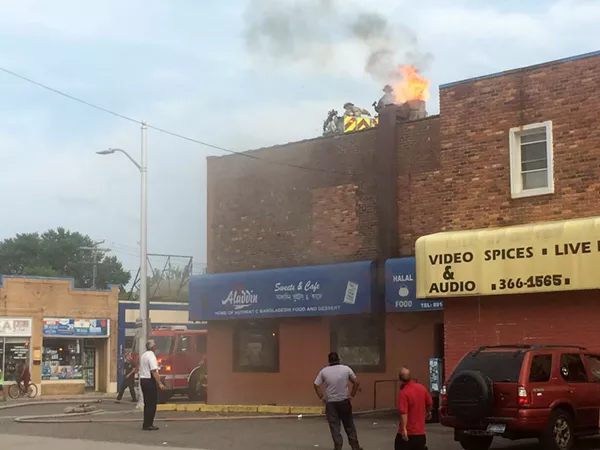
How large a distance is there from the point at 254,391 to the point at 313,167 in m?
6.29

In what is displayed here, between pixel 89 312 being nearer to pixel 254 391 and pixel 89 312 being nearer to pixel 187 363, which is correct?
pixel 187 363

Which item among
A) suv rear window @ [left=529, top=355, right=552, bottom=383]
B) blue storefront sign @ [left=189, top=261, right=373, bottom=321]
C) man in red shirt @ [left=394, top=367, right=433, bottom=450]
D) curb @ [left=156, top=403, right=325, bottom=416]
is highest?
blue storefront sign @ [left=189, top=261, right=373, bottom=321]

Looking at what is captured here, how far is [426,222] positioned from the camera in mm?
21422

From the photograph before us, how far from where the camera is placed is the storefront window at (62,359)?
3997 centimetres

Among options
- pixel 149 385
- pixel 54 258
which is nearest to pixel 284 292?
pixel 149 385

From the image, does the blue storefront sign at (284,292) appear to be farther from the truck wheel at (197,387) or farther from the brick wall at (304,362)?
the truck wheel at (197,387)

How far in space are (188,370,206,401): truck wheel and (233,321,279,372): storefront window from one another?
5.59 metres

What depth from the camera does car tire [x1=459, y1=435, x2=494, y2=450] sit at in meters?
13.2

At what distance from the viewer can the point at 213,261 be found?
85.4 feet

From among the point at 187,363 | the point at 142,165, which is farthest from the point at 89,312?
the point at 142,165

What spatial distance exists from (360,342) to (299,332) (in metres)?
1.93

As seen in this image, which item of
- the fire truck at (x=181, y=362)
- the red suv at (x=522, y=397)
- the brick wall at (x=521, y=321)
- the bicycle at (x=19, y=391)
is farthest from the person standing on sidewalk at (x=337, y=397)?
the bicycle at (x=19, y=391)

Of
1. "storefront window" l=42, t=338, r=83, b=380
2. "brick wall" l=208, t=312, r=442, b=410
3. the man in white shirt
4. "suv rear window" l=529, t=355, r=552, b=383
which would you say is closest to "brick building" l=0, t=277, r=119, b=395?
"storefront window" l=42, t=338, r=83, b=380

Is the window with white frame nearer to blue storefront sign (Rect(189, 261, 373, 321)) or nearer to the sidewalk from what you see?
blue storefront sign (Rect(189, 261, 373, 321))
